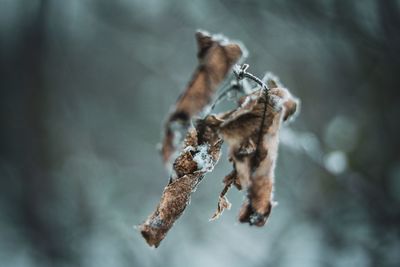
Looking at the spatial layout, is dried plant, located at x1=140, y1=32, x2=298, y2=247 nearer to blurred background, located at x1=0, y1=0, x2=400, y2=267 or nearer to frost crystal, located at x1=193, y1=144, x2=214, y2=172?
frost crystal, located at x1=193, y1=144, x2=214, y2=172

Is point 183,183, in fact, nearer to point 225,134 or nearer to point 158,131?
point 225,134

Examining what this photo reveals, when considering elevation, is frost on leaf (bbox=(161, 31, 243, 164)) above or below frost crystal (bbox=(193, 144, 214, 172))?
above

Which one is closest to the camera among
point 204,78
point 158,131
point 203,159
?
point 204,78

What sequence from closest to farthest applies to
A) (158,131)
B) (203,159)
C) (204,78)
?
(204,78) → (203,159) → (158,131)

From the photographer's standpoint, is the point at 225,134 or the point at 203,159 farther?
the point at 203,159

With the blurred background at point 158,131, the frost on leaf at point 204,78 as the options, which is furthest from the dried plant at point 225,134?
the blurred background at point 158,131

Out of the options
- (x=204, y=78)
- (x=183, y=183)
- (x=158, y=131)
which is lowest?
(x=183, y=183)

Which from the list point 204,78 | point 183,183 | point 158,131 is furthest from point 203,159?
point 158,131


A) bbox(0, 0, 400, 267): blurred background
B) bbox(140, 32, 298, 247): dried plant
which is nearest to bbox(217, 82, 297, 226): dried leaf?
bbox(140, 32, 298, 247): dried plant
